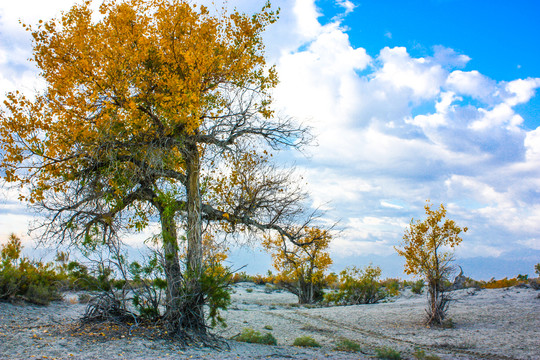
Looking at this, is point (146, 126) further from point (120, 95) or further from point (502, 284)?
point (502, 284)

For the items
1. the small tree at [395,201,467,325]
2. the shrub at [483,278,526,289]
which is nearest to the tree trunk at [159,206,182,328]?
the small tree at [395,201,467,325]

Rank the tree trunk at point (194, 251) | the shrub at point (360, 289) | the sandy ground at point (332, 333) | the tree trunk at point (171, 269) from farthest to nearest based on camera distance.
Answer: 1. the shrub at point (360, 289)
2. the tree trunk at point (194, 251)
3. the tree trunk at point (171, 269)
4. the sandy ground at point (332, 333)

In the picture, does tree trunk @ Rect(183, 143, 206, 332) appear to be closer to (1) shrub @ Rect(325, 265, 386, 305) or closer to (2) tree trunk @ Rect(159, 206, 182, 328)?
(2) tree trunk @ Rect(159, 206, 182, 328)

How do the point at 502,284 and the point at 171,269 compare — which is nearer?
the point at 171,269

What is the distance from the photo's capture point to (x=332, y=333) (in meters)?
13.4

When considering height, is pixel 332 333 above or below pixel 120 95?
below

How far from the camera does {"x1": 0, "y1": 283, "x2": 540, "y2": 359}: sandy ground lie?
268 inches

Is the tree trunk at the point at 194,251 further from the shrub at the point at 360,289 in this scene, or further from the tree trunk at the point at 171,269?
the shrub at the point at 360,289

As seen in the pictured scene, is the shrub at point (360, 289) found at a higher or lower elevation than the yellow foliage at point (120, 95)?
lower

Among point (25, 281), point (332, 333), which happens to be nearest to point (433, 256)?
point (332, 333)

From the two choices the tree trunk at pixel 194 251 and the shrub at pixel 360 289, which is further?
the shrub at pixel 360 289

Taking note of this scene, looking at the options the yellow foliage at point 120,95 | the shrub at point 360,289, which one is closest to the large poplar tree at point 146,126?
the yellow foliage at point 120,95

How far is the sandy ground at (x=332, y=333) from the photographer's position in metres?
6.80

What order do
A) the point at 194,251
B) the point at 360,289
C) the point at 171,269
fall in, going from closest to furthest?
the point at 171,269 < the point at 194,251 < the point at 360,289
